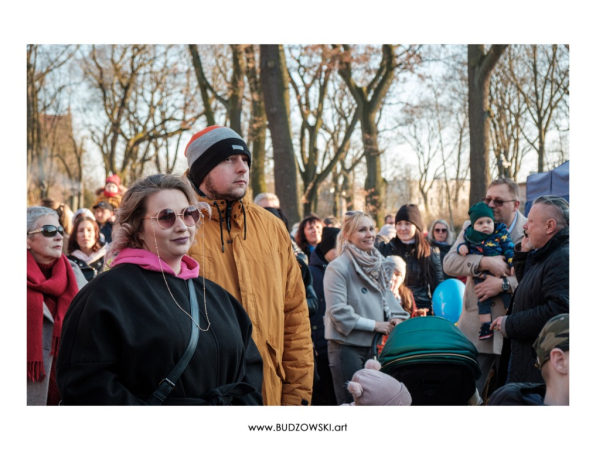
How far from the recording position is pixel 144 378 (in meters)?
2.57

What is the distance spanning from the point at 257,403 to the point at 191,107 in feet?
63.1

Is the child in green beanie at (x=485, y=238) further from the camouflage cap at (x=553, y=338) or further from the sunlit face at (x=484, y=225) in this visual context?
the camouflage cap at (x=553, y=338)

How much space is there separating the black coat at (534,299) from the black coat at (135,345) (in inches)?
80.6

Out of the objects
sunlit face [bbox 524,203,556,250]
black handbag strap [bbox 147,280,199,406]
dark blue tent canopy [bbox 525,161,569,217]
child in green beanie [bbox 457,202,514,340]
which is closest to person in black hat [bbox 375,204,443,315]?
child in green beanie [bbox 457,202,514,340]

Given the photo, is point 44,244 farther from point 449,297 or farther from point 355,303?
point 449,297

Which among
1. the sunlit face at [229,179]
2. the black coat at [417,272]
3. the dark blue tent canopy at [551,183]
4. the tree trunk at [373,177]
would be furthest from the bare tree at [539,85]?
the sunlit face at [229,179]

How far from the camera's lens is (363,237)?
18.7ft

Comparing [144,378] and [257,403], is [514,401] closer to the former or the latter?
[257,403]

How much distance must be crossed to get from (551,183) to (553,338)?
25.8 ft

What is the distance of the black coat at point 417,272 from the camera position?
7.38m

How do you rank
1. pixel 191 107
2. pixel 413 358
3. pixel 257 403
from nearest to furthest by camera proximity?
pixel 257 403 < pixel 413 358 < pixel 191 107

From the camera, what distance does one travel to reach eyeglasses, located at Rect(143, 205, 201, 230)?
2.78m

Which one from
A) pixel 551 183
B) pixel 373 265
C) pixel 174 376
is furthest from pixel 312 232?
pixel 174 376

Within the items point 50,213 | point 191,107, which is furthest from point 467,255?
point 191,107
